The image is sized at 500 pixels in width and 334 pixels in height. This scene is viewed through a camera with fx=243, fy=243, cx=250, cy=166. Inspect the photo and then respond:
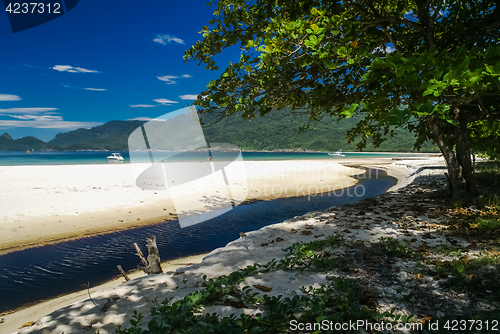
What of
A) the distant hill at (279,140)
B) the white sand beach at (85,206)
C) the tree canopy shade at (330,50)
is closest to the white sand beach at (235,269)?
the tree canopy shade at (330,50)

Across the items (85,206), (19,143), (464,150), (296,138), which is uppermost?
(19,143)

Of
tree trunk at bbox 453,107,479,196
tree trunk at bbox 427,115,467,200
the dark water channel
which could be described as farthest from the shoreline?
tree trunk at bbox 453,107,479,196

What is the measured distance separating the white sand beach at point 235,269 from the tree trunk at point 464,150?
1400 mm

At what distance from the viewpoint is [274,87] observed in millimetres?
5773

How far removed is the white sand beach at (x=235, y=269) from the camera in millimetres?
3057

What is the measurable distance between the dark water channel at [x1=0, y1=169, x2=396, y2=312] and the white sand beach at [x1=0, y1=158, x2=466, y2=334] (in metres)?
0.84

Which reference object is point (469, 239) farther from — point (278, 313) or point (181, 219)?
point (181, 219)

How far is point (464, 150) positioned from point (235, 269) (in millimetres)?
7760

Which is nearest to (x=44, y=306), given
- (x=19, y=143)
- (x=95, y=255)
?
(x=95, y=255)

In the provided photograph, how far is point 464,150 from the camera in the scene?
24.2 feet

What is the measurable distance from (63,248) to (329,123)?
159614mm

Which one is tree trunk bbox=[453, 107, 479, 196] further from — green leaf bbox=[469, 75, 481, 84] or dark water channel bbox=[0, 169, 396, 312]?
dark water channel bbox=[0, 169, 396, 312]

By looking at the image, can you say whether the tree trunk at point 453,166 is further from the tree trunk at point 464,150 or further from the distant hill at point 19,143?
the distant hill at point 19,143

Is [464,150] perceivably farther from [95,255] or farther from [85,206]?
[85,206]
